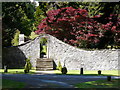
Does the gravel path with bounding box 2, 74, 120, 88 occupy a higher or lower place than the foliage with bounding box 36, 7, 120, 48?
lower

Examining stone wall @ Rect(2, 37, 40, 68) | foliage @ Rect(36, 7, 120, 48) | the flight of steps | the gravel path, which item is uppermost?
foliage @ Rect(36, 7, 120, 48)

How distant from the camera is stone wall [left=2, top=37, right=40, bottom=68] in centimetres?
1966

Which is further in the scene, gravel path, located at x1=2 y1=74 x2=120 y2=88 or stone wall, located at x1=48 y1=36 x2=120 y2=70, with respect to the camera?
stone wall, located at x1=48 y1=36 x2=120 y2=70

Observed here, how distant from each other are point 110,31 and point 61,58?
21.2 ft

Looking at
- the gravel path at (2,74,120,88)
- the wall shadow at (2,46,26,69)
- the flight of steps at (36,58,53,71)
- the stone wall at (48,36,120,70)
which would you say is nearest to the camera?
the gravel path at (2,74,120,88)

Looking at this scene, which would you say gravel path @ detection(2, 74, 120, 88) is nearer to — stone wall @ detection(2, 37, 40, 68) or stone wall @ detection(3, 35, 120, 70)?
stone wall @ detection(3, 35, 120, 70)

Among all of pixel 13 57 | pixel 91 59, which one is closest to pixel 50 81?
pixel 91 59

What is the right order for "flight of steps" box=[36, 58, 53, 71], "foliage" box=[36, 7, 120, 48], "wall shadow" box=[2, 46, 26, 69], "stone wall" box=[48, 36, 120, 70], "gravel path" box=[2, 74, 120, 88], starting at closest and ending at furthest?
"gravel path" box=[2, 74, 120, 88], "flight of steps" box=[36, 58, 53, 71], "stone wall" box=[48, 36, 120, 70], "wall shadow" box=[2, 46, 26, 69], "foliage" box=[36, 7, 120, 48]

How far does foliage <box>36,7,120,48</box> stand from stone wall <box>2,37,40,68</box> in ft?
11.9

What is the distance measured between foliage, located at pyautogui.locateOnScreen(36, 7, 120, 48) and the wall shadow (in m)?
4.90

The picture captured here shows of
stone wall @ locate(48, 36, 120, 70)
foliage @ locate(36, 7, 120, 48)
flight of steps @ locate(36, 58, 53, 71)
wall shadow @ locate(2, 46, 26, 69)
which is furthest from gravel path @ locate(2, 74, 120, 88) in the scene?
foliage @ locate(36, 7, 120, 48)

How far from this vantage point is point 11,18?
28.2m

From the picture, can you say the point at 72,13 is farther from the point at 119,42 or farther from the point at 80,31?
the point at 119,42

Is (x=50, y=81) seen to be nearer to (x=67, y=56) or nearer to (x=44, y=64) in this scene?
(x=44, y=64)
